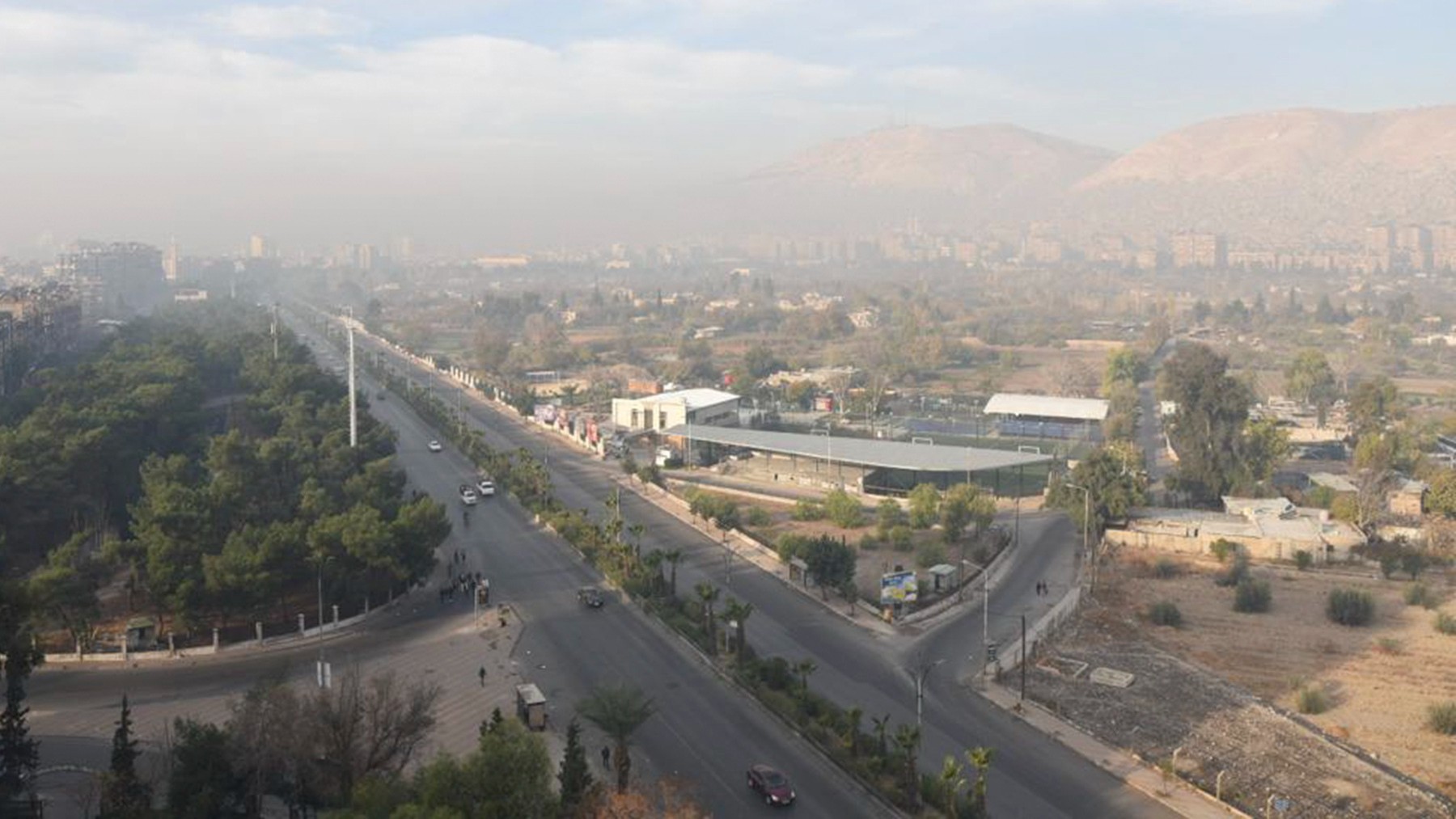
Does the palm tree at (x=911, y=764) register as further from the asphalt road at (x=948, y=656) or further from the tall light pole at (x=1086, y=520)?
the tall light pole at (x=1086, y=520)

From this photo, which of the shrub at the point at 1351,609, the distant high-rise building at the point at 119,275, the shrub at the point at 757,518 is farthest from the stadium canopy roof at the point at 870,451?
the distant high-rise building at the point at 119,275

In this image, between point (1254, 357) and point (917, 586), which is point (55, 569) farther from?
point (1254, 357)

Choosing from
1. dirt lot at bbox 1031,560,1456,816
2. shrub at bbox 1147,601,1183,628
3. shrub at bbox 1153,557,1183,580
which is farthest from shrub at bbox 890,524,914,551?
shrub at bbox 1147,601,1183,628

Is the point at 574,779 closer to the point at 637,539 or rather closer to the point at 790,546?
the point at 790,546

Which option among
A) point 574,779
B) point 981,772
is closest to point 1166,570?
point 981,772

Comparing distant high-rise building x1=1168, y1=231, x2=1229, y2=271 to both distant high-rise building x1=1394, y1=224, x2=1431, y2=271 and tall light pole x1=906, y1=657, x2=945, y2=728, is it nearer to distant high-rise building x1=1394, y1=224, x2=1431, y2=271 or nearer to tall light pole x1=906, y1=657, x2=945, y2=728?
distant high-rise building x1=1394, y1=224, x2=1431, y2=271
